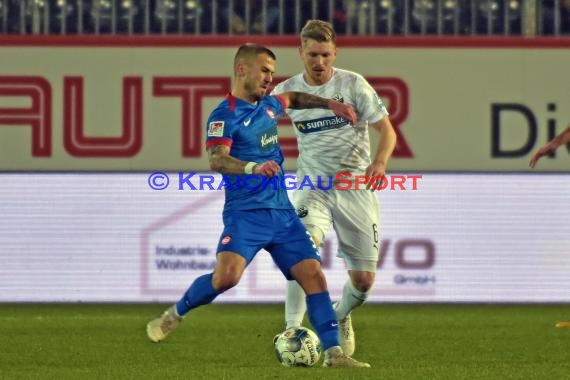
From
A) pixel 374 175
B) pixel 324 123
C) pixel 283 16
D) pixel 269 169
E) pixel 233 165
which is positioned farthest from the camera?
pixel 283 16

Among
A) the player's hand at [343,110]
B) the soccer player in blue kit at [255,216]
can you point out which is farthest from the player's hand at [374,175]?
the soccer player in blue kit at [255,216]

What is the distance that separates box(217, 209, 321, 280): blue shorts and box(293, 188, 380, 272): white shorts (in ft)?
4.22

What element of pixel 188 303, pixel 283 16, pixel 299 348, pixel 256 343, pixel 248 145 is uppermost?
pixel 283 16

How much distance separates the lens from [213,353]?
11.0 meters

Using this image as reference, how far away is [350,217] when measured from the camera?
34.8 feet

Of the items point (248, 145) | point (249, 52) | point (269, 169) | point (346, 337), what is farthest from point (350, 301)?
point (269, 169)

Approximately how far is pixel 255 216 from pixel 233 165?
45 centimetres

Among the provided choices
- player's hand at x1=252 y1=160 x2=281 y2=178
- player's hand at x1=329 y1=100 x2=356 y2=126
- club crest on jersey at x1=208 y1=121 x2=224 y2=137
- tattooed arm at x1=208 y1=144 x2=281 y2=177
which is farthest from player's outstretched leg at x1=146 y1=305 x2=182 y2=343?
player's hand at x1=329 y1=100 x2=356 y2=126

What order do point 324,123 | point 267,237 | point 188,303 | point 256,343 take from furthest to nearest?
point 256,343, point 324,123, point 188,303, point 267,237

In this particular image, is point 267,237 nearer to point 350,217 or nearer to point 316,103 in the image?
point 316,103

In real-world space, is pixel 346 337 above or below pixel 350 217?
below

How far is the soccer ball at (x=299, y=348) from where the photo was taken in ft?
30.3

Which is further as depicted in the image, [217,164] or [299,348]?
[299,348]

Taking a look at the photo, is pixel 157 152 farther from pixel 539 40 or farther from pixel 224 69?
pixel 539 40
